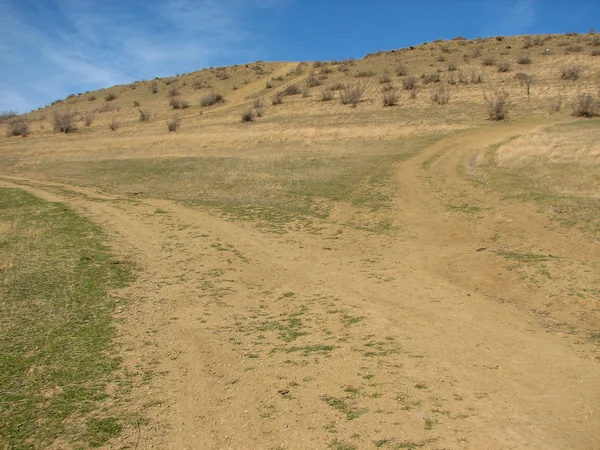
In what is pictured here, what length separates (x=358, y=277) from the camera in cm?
877

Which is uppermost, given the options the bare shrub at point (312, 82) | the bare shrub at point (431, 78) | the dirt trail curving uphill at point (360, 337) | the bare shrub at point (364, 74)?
the bare shrub at point (364, 74)

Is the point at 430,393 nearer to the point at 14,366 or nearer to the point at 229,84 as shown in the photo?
the point at 14,366

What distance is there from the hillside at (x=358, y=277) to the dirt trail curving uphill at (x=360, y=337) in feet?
0.10

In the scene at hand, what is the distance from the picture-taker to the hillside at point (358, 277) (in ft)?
14.7

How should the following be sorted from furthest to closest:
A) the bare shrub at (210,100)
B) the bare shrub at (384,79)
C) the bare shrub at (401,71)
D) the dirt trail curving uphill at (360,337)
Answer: the bare shrub at (210,100) < the bare shrub at (401,71) < the bare shrub at (384,79) < the dirt trail curving uphill at (360,337)

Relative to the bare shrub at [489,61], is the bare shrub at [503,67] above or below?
below

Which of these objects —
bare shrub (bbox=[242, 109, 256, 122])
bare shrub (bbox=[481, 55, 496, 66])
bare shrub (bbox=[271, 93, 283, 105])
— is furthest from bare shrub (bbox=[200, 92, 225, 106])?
bare shrub (bbox=[481, 55, 496, 66])

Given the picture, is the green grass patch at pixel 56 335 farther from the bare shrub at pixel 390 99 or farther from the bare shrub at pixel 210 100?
the bare shrub at pixel 210 100

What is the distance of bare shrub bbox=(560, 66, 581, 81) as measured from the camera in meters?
28.6

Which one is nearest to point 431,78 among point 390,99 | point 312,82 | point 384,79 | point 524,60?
point 384,79

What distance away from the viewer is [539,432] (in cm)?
411

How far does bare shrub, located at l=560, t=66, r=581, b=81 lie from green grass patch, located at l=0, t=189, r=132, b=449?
29604mm

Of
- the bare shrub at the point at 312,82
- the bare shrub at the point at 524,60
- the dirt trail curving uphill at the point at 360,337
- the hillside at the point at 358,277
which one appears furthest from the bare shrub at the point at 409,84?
the dirt trail curving uphill at the point at 360,337

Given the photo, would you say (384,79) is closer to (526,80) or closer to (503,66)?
(503,66)
